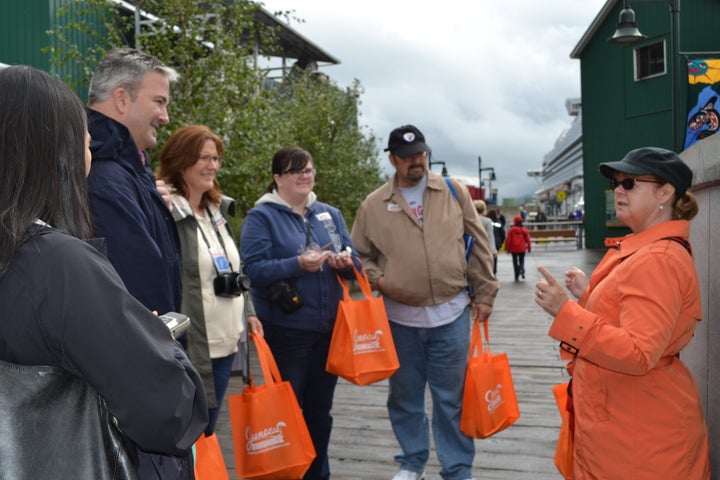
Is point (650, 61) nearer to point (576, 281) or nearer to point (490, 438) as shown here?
point (490, 438)

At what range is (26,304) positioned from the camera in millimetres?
1431

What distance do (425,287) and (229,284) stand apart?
1184 mm

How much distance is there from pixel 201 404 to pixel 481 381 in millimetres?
2733

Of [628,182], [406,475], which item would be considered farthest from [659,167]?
[406,475]

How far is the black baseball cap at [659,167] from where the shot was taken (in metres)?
2.58

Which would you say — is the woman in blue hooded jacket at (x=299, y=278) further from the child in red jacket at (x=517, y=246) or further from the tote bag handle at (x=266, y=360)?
the child in red jacket at (x=517, y=246)

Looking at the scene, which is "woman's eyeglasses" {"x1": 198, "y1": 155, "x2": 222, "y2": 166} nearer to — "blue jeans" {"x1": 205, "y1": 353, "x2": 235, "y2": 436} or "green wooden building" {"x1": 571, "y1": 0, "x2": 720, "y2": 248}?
"blue jeans" {"x1": 205, "y1": 353, "x2": 235, "y2": 436}

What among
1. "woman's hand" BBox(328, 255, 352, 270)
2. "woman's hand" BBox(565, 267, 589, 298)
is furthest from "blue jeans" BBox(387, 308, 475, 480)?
"woman's hand" BBox(565, 267, 589, 298)

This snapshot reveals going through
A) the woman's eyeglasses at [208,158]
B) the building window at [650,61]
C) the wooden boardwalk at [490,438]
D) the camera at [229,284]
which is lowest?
the wooden boardwalk at [490,438]

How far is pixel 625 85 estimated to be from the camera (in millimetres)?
28141

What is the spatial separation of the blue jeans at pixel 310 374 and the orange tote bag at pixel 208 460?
3.99 feet

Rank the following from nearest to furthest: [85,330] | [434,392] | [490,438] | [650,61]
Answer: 1. [85,330]
2. [434,392]
3. [490,438]
4. [650,61]

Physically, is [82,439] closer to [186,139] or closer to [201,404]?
[201,404]

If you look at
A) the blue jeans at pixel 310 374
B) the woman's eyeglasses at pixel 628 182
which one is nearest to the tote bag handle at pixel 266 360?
the blue jeans at pixel 310 374
